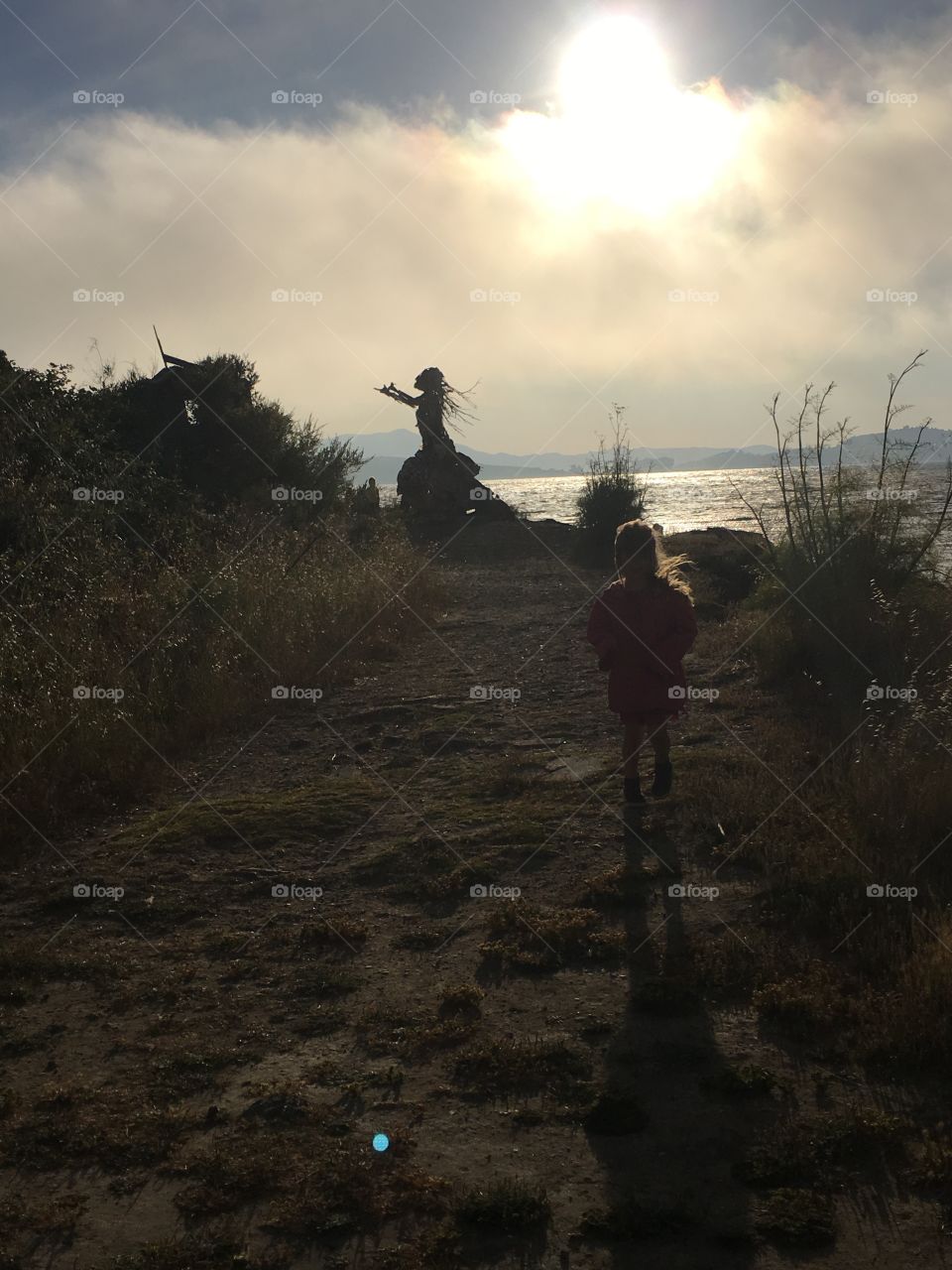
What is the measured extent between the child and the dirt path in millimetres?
361

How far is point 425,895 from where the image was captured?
222 inches

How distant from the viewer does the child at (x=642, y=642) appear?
6789mm

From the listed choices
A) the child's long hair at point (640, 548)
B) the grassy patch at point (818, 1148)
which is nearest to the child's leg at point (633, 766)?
the child's long hair at point (640, 548)

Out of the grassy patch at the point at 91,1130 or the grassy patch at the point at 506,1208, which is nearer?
the grassy patch at the point at 506,1208

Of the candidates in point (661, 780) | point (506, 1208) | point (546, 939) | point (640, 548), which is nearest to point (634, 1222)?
point (506, 1208)

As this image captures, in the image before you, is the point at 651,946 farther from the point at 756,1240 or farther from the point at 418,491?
the point at 418,491

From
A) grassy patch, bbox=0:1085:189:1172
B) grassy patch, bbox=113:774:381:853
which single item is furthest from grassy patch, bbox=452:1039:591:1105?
grassy patch, bbox=113:774:381:853

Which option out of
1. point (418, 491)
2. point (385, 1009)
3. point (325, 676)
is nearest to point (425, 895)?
point (385, 1009)

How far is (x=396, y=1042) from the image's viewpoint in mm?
4105

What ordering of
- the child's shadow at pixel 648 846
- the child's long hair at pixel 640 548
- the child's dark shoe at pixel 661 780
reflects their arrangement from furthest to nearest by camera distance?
the child's dark shoe at pixel 661 780
the child's long hair at pixel 640 548
the child's shadow at pixel 648 846

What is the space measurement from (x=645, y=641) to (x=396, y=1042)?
11.2 feet

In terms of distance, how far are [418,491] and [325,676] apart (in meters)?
16.6

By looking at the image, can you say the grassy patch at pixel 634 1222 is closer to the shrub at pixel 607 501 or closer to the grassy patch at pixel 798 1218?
the grassy patch at pixel 798 1218

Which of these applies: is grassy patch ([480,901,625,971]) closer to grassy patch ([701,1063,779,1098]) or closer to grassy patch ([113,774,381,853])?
grassy patch ([701,1063,779,1098])
